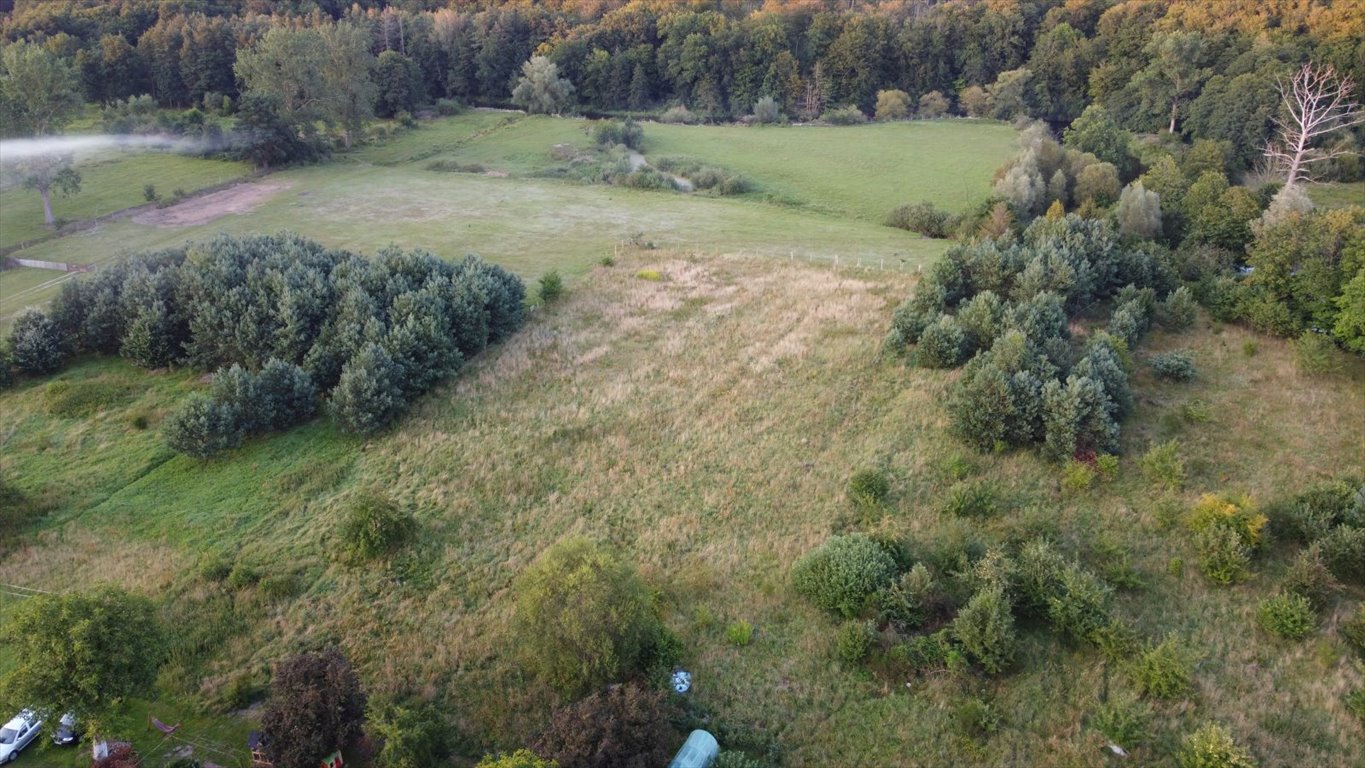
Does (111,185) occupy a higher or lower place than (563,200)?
higher

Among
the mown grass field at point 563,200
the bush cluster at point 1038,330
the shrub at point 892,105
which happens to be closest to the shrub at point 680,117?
the mown grass field at point 563,200

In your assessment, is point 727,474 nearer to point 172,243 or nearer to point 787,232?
point 787,232

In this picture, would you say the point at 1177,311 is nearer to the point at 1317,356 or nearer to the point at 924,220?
the point at 1317,356

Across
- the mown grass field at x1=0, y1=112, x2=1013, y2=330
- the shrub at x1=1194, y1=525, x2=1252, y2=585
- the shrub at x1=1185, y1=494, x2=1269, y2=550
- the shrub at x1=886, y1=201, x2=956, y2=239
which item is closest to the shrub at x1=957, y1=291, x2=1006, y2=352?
the shrub at x1=1185, y1=494, x2=1269, y2=550

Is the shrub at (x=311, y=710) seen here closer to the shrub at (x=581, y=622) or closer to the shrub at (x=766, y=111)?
the shrub at (x=581, y=622)

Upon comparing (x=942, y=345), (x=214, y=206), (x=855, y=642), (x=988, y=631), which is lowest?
(x=855, y=642)

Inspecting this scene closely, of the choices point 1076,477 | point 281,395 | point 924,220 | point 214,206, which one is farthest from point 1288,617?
point 214,206
